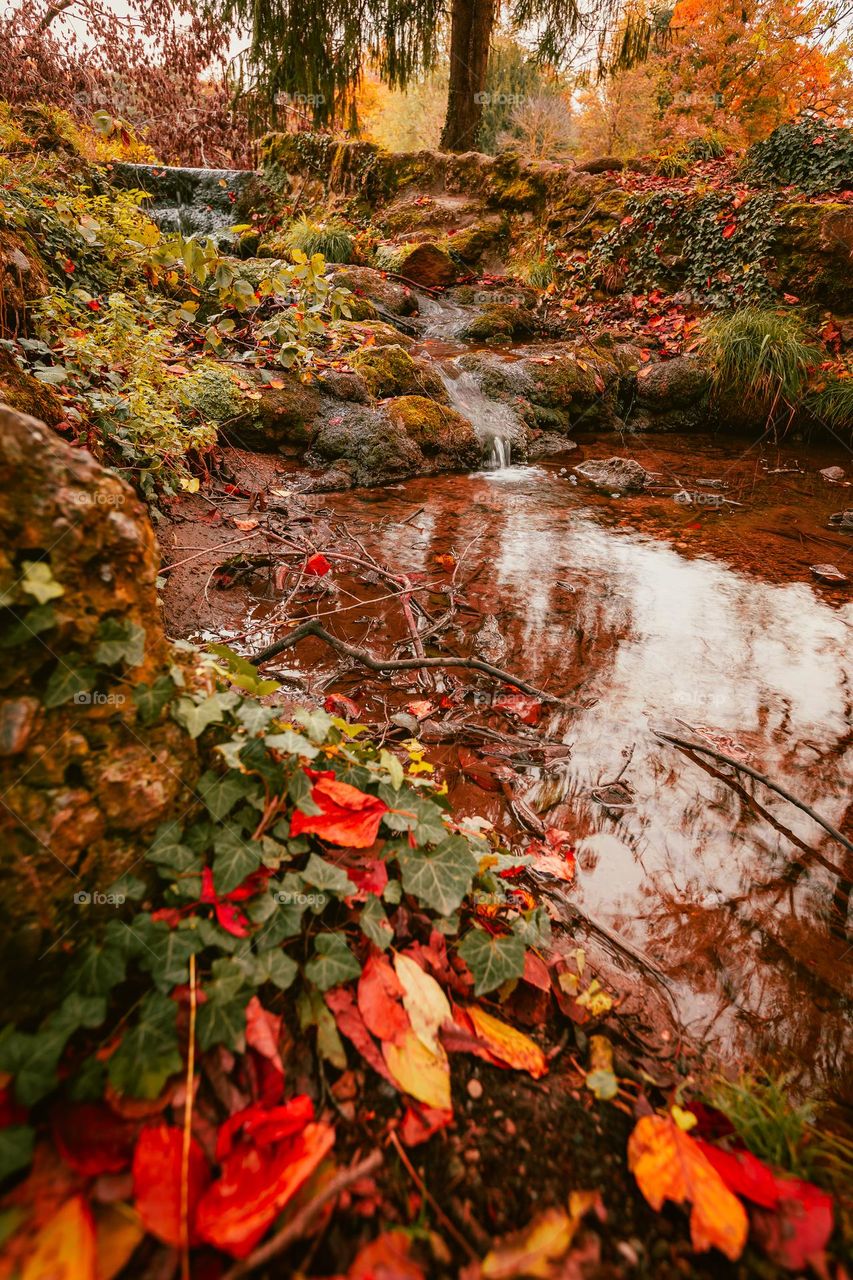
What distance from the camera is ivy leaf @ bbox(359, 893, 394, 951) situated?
112cm

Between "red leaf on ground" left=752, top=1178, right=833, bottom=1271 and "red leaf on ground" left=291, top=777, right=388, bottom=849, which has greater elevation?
"red leaf on ground" left=291, top=777, right=388, bottom=849

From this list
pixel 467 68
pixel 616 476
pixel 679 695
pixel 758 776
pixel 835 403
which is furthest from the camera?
pixel 467 68

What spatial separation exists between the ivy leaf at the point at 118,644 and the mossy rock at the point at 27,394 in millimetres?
1791

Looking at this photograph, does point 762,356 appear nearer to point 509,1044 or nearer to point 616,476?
point 616,476

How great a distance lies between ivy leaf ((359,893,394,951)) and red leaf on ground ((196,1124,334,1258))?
11.7 inches

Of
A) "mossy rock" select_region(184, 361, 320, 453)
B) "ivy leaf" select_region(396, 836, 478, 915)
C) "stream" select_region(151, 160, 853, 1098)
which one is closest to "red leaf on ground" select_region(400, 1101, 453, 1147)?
"ivy leaf" select_region(396, 836, 478, 915)

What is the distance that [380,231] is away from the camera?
10.8 meters

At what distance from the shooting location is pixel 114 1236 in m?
0.69

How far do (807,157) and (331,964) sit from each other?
11738 mm

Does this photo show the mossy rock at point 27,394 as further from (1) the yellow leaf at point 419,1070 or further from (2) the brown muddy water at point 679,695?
(1) the yellow leaf at point 419,1070

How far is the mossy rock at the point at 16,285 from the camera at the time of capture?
294cm

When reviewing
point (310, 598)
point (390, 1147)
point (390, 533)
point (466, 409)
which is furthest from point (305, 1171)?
point (466, 409)

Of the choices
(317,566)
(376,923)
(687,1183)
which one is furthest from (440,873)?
(317,566)

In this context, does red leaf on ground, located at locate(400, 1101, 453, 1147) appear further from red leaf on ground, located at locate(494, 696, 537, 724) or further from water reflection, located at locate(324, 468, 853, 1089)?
red leaf on ground, located at locate(494, 696, 537, 724)
